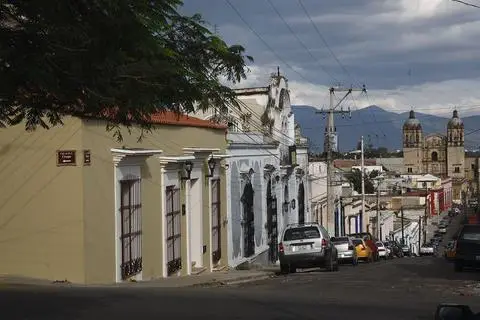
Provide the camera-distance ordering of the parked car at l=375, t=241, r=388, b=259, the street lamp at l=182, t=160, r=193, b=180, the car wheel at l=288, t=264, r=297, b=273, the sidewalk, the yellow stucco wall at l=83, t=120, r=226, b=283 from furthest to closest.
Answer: the parked car at l=375, t=241, r=388, b=259
the car wheel at l=288, t=264, r=297, b=273
the street lamp at l=182, t=160, r=193, b=180
the yellow stucco wall at l=83, t=120, r=226, b=283
the sidewalk

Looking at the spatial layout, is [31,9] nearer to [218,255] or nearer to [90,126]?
[90,126]

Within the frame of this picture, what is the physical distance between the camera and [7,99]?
23.3 feet

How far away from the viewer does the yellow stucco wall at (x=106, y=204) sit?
61.1 feet

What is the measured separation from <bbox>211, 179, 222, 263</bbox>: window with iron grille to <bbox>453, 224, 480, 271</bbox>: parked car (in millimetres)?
9079

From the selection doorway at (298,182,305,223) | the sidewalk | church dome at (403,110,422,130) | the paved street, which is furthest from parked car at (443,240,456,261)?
church dome at (403,110,422,130)

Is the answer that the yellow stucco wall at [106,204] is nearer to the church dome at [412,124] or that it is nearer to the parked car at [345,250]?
the parked car at [345,250]

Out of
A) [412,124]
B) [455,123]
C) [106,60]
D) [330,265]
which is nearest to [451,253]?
[330,265]

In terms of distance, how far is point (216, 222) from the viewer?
29.6 metres

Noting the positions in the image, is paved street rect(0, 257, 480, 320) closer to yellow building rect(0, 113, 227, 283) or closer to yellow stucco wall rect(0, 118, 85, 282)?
yellow stucco wall rect(0, 118, 85, 282)

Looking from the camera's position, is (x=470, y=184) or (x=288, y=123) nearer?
(x=288, y=123)

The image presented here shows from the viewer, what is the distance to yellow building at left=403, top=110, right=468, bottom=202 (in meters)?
155

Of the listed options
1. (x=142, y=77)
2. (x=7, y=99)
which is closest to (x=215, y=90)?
(x=142, y=77)

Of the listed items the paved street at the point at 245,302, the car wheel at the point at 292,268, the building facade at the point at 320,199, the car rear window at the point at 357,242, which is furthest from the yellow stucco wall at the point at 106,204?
the building facade at the point at 320,199

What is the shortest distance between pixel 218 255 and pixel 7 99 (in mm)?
23067
